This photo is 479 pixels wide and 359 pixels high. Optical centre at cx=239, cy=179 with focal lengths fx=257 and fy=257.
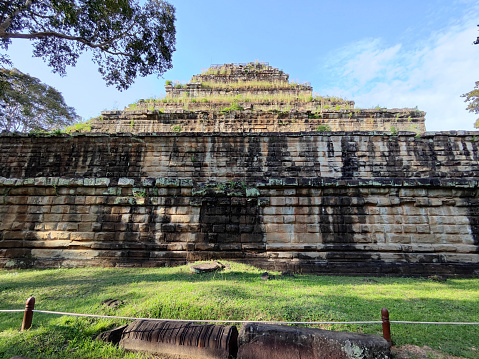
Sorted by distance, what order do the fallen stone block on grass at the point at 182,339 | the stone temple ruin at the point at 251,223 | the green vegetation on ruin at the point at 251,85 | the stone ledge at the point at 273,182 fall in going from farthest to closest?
the green vegetation on ruin at the point at 251,85 < the stone ledge at the point at 273,182 < the stone temple ruin at the point at 251,223 < the fallen stone block on grass at the point at 182,339

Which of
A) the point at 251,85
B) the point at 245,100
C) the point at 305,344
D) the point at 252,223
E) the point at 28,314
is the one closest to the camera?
the point at 305,344

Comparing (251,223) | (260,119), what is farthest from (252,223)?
(260,119)

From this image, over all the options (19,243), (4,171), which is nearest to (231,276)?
(19,243)

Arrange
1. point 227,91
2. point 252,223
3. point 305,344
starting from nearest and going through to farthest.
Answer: point 305,344
point 252,223
point 227,91

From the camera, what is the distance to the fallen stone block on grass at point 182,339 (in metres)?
2.63

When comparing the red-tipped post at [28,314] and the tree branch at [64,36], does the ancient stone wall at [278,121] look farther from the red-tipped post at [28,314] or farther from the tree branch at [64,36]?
the red-tipped post at [28,314]

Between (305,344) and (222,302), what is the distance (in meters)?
1.37

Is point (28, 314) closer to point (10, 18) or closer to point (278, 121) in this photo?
point (10, 18)

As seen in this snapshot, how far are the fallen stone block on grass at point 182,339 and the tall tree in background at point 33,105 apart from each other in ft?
77.9

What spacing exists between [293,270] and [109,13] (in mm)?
11608

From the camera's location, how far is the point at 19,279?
536 cm

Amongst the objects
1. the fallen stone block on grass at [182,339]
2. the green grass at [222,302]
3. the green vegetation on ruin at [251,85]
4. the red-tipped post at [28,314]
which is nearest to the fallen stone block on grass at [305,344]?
the fallen stone block on grass at [182,339]

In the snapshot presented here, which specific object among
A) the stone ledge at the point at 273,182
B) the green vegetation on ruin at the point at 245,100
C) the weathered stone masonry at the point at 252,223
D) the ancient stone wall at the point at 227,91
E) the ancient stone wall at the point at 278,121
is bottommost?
the weathered stone masonry at the point at 252,223

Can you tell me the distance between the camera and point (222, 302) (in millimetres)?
3523
